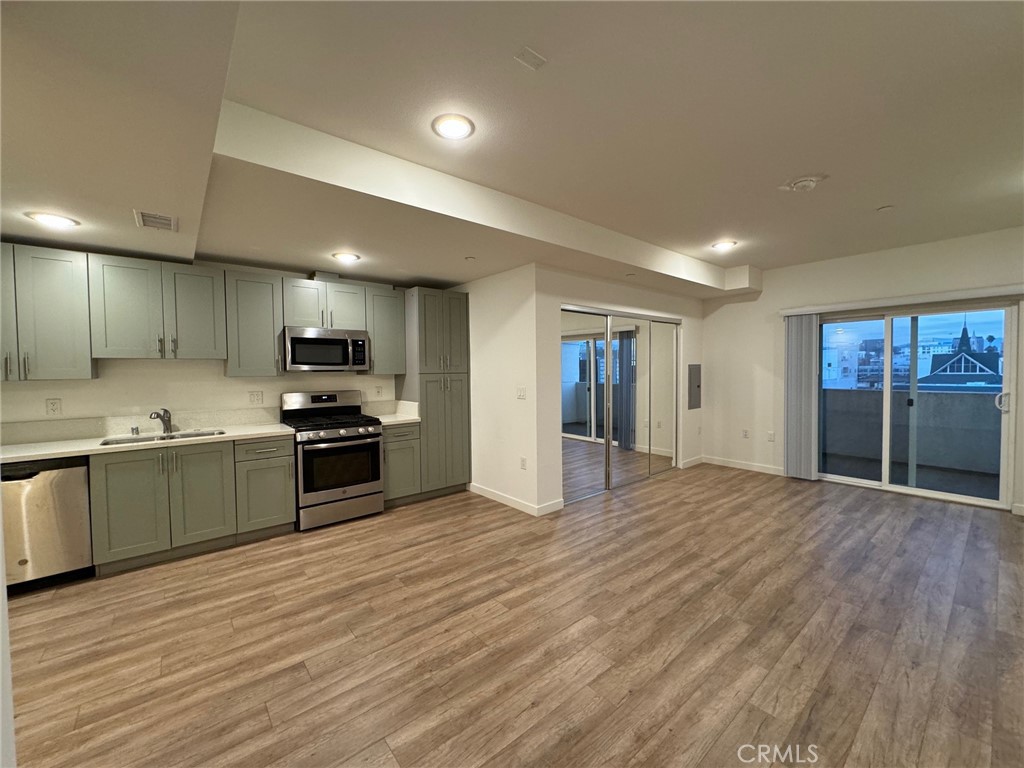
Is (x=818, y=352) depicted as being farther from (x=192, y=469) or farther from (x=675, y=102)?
(x=192, y=469)

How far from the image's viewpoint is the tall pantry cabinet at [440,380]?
14.7 feet

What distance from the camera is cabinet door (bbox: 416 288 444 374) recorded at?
4.46m

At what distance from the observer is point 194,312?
11.5 ft

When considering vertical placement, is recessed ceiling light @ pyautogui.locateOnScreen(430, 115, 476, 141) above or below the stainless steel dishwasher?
above

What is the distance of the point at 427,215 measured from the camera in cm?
265

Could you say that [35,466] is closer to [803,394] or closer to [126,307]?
[126,307]

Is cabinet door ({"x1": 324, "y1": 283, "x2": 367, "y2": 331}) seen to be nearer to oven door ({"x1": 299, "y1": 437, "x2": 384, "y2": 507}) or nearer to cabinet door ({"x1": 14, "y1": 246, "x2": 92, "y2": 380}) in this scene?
oven door ({"x1": 299, "y1": 437, "x2": 384, "y2": 507})

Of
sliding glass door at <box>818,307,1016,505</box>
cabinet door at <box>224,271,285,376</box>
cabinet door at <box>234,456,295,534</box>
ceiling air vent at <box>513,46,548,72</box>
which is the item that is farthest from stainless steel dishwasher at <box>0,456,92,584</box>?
sliding glass door at <box>818,307,1016,505</box>

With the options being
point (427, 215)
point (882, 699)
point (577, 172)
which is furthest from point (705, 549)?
point (427, 215)

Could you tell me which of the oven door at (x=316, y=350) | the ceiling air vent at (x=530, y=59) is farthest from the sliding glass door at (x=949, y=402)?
the oven door at (x=316, y=350)

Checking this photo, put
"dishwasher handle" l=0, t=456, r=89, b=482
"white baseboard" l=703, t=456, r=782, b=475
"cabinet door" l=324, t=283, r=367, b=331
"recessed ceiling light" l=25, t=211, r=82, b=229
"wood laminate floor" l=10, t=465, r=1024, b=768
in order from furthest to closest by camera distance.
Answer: "white baseboard" l=703, t=456, r=782, b=475 → "cabinet door" l=324, t=283, r=367, b=331 → "dishwasher handle" l=0, t=456, r=89, b=482 → "recessed ceiling light" l=25, t=211, r=82, b=229 → "wood laminate floor" l=10, t=465, r=1024, b=768

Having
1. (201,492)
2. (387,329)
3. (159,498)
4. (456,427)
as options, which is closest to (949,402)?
(456,427)

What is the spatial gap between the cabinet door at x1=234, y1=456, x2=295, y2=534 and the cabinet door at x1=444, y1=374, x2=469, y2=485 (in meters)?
1.60

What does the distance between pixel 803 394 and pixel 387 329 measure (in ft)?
16.5
